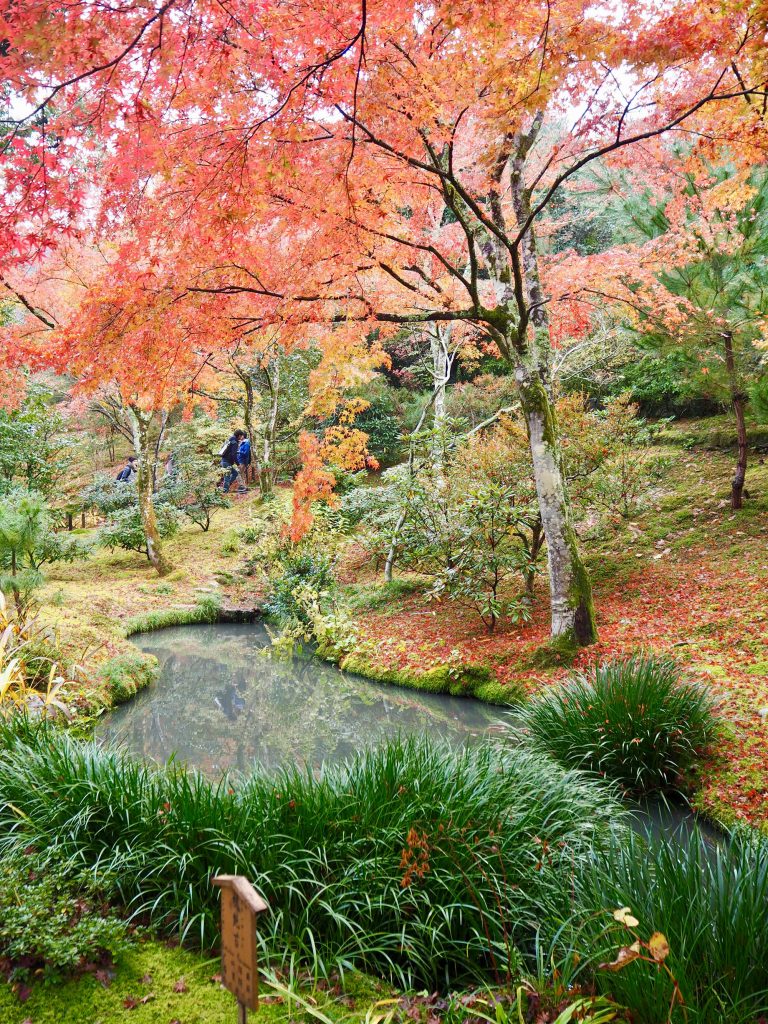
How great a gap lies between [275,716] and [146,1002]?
4.36 m

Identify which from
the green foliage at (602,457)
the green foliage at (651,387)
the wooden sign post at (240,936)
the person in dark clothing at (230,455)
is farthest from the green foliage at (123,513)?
the wooden sign post at (240,936)

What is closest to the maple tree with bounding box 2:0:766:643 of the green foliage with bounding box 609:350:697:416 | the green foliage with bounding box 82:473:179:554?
the green foliage with bounding box 609:350:697:416

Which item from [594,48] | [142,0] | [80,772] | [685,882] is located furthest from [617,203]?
[80,772]

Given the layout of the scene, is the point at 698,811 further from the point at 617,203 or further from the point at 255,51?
the point at 617,203

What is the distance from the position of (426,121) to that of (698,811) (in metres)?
5.35

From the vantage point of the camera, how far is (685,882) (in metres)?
2.16

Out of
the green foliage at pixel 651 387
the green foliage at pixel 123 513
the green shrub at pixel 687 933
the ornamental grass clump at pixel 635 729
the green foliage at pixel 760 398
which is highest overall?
the green foliage at pixel 651 387

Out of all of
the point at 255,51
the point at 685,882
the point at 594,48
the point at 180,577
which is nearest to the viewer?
the point at 685,882

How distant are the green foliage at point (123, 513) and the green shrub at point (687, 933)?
12.4m

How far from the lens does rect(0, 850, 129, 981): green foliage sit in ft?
6.61

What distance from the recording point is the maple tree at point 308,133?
329 cm

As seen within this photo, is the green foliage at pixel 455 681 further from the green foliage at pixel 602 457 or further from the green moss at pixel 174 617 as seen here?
the green moss at pixel 174 617

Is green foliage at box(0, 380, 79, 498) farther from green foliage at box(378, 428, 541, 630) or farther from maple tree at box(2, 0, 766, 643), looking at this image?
green foliage at box(378, 428, 541, 630)

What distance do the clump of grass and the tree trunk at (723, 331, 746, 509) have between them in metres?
6.64
